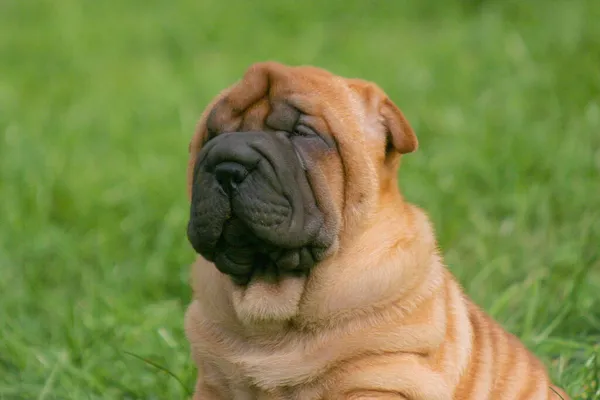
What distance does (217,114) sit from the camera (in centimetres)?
361

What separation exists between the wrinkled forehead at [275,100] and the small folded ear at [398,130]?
121mm

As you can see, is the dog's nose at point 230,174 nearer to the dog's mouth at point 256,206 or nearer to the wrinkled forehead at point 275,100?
the dog's mouth at point 256,206

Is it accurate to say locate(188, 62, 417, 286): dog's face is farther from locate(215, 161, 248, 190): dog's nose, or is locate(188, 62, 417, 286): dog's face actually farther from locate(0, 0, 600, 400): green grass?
locate(0, 0, 600, 400): green grass

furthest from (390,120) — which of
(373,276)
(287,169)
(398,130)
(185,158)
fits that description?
(185,158)

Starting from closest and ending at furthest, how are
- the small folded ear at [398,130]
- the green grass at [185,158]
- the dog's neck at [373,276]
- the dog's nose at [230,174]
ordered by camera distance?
1. the dog's nose at [230,174]
2. the dog's neck at [373,276]
3. the small folded ear at [398,130]
4. the green grass at [185,158]

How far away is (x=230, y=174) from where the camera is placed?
11.1 feet

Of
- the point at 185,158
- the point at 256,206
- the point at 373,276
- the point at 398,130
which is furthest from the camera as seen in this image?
the point at 185,158

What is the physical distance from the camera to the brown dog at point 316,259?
133 inches

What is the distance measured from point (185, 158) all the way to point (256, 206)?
431 cm

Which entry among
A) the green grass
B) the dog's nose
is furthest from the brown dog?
the green grass

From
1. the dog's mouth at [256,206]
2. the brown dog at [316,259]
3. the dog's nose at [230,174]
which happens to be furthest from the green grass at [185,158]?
the dog's nose at [230,174]

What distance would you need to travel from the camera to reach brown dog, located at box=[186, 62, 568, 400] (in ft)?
11.1

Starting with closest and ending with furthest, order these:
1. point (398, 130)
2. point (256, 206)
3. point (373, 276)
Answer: point (256, 206) → point (373, 276) → point (398, 130)

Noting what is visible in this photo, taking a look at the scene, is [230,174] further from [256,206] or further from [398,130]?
[398,130]
